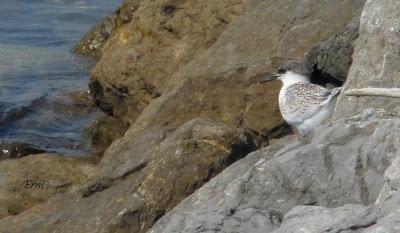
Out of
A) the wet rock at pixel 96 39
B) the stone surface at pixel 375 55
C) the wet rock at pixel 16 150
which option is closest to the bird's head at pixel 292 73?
the stone surface at pixel 375 55

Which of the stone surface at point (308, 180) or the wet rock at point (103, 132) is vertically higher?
the stone surface at point (308, 180)

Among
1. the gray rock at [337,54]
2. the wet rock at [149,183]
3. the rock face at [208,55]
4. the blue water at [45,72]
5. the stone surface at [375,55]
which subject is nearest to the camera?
the stone surface at [375,55]

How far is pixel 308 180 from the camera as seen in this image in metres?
5.38

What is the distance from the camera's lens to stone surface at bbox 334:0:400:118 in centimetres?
662

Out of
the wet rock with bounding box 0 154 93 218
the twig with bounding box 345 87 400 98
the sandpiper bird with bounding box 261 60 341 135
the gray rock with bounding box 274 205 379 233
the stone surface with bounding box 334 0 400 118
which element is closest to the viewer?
the gray rock with bounding box 274 205 379 233

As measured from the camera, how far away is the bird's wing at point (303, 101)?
23.9 feet

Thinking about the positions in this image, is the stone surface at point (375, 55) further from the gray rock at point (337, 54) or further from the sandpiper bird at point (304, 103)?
the gray rock at point (337, 54)

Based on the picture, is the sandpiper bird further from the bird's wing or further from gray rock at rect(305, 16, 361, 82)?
gray rock at rect(305, 16, 361, 82)

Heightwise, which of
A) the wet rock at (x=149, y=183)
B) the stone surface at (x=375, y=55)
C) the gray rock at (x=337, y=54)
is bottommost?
the wet rock at (x=149, y=183)

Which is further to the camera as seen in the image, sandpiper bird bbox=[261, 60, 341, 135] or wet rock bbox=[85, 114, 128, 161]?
wet rock bbox=[85, 114, 128, 161]

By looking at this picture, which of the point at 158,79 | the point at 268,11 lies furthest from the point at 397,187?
the point at 158,79

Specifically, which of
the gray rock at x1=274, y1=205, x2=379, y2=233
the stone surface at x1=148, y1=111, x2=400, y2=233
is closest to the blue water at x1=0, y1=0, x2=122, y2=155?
the stone surface at x1=148, y1=111, x2=400, y2=233

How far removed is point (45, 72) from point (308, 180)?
9.99m

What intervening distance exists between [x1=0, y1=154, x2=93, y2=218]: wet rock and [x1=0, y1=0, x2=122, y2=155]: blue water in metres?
2.14
